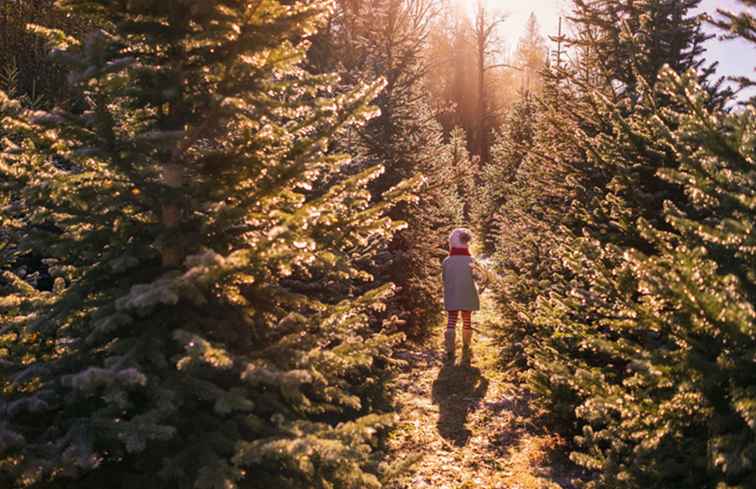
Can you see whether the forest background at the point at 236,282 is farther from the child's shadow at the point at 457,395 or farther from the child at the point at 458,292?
the child at the point at 458,292

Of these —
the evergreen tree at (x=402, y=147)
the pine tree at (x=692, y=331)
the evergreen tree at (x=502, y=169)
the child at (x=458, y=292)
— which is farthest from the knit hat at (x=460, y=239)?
the evergreen tree at (x=502, y=169)

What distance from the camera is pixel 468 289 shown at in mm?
9953

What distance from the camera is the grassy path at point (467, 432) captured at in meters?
5.74

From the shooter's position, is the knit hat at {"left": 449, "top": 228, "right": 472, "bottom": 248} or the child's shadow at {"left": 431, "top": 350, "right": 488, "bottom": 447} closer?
the child's shadow at {"left": 431, "top": 350, "right": 488, "bottom": 447}

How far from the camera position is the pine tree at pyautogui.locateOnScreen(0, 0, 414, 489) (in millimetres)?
3174

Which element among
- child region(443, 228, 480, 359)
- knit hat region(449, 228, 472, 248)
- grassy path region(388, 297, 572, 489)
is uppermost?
knit hat region(449, 228, 472, 248)

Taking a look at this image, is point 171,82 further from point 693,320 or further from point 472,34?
point 472,34

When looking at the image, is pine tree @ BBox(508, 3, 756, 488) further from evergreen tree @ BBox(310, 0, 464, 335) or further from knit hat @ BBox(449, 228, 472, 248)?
evergreen tree @ BBox(310, 0, 464, 335)

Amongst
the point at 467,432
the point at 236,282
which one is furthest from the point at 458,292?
the point at 236,282

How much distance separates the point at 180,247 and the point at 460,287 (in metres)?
6.87

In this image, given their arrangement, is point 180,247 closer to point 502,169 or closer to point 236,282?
point 236,282

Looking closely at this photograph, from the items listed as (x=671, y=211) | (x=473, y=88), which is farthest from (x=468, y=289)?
(x=473, y=88)

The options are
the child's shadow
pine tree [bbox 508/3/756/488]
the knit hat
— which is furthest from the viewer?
the knit hat

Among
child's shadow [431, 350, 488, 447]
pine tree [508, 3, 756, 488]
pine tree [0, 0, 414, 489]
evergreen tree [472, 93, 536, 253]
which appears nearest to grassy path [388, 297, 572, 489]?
child's shadow [431, 350, 488, 447]
